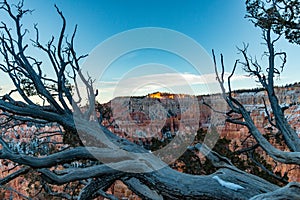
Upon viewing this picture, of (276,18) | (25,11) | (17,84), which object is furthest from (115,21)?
(276,18)

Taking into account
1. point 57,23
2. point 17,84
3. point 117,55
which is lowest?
point 17,84

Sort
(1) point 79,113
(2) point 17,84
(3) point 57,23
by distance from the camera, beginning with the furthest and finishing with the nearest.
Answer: (3) point 57,23 < (2) point 17,84 < (1) point 79,113

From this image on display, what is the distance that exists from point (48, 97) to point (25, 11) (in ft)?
5.49

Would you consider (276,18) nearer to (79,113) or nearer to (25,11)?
(79,113)

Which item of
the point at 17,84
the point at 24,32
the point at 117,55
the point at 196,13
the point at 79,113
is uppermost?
the point at 196,13

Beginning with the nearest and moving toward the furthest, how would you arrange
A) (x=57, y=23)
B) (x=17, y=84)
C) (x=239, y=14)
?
1. (x=17, y=84)
2. (x=57, y=23)
3. (x=239, y=14)

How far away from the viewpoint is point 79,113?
3498 millimetres

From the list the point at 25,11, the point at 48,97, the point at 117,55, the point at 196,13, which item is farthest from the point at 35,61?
the point at 196,13

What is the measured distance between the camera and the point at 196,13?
508cm

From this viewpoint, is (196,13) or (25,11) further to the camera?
(196,13)

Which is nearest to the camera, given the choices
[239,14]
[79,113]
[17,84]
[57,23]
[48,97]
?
[48,97]

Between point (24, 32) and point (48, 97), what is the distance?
1359 mm

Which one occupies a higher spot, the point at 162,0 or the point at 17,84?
the point at 162,0

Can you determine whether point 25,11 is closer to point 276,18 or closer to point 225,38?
point 225,38
